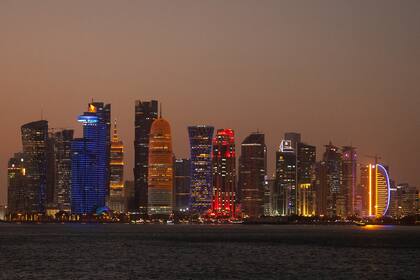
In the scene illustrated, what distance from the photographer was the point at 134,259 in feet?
390

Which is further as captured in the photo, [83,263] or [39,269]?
[83,263]

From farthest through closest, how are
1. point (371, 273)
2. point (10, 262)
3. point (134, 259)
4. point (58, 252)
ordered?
point (58, 252)
point (134, 259)
point (10, 262)
point (371, 273)

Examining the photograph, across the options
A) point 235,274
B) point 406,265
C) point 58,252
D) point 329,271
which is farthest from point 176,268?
point 58,252

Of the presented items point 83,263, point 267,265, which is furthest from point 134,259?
point 267,265

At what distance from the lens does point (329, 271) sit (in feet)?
326

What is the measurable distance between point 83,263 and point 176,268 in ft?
43.0

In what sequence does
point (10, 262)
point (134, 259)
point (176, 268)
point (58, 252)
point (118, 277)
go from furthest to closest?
point (58, 252), point (134, 259), point (10, 262), point (176, 268), point (118, 277)

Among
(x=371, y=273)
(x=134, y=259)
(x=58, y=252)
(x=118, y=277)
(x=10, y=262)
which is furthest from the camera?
(x=58, y=252)

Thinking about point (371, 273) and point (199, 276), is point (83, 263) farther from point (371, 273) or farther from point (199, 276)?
point (371, 273)

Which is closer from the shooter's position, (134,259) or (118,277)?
(118,277)

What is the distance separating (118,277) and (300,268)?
25190 millimetres

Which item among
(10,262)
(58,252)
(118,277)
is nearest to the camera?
(118,277)

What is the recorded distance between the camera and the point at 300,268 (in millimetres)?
104625

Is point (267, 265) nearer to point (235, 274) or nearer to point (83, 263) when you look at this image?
point (235, 274)
